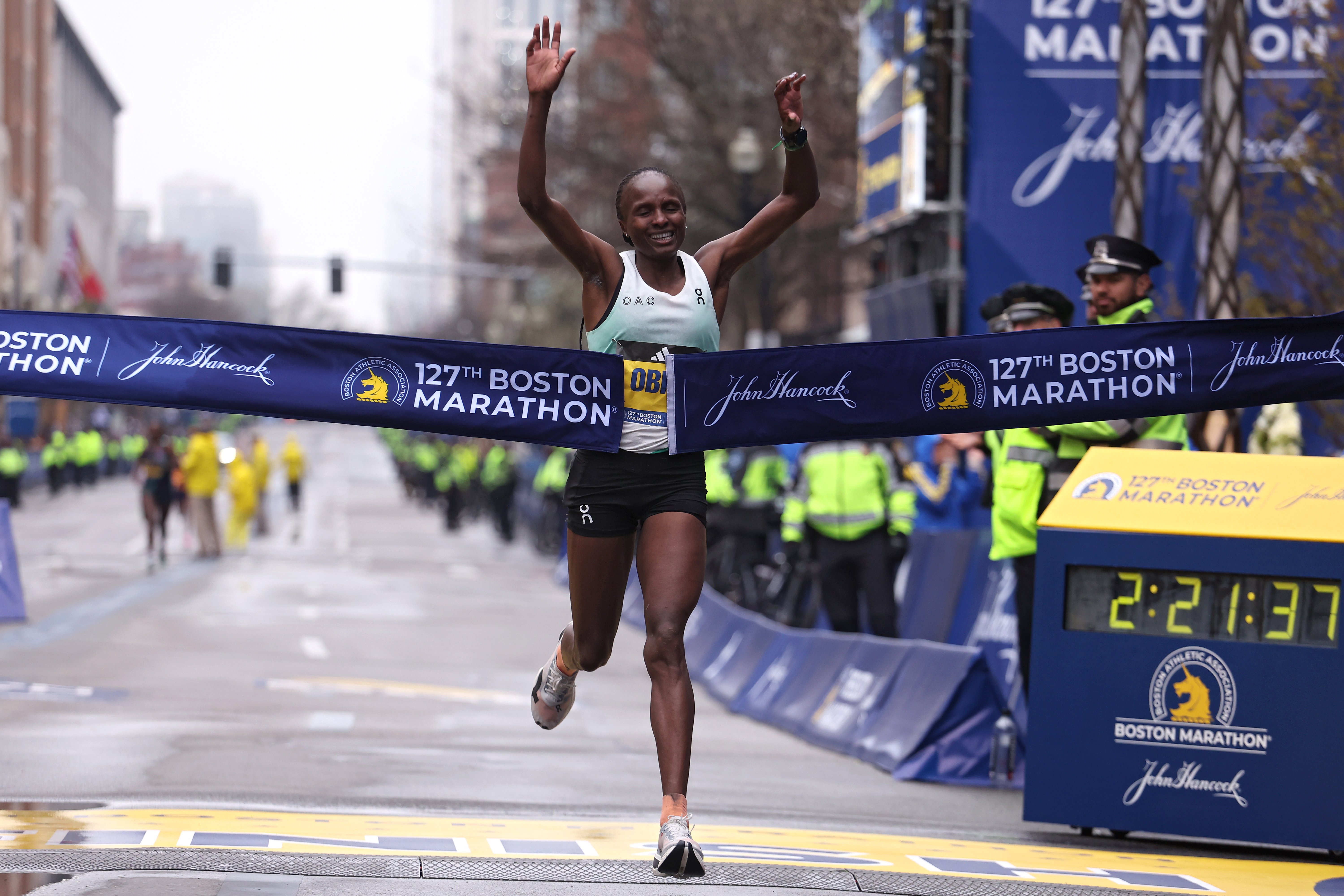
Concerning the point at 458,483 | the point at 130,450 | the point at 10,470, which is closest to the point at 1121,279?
the point at 458,483

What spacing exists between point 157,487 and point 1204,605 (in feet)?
71.8

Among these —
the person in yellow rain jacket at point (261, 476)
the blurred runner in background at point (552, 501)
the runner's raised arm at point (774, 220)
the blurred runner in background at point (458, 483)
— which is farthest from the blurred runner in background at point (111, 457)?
the runner's raised arm at point (774, 220)

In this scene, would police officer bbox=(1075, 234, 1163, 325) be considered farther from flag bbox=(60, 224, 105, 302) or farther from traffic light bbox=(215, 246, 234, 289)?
flag bbox=(60, 224, 105, 302)

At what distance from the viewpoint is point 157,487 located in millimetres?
26797

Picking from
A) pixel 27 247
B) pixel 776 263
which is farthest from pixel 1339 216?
pixel 27 247

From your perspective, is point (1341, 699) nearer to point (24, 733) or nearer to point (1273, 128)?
point (24, 733)

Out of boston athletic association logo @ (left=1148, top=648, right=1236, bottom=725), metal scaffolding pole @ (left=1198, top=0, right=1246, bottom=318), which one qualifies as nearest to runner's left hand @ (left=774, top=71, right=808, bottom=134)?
boston athletic association logo @ (left=1148, top=648, right=1236, bottom=725)

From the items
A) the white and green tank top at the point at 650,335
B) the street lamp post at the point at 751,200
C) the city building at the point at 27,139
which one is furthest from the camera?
the city building at the point at 27,139

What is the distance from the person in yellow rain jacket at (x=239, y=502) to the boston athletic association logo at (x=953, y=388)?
2705 centimetres

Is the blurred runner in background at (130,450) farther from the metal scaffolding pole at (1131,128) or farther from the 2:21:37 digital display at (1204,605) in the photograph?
the 2:21:37 digital display at (1204,605)

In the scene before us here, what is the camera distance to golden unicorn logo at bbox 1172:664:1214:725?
22.4 feet

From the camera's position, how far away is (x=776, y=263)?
35.1 metres

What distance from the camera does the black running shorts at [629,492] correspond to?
19.2 feet

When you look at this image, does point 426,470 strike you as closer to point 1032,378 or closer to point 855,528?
point 855,528
